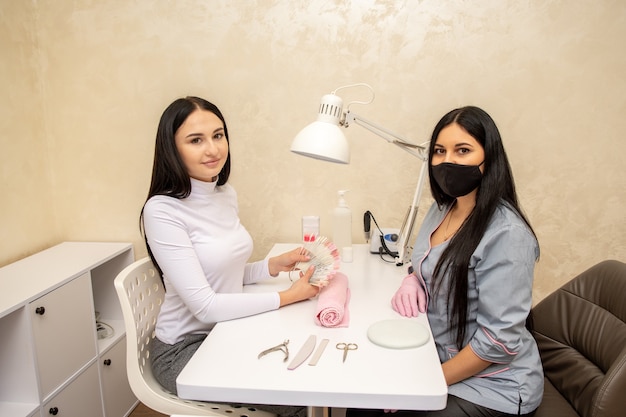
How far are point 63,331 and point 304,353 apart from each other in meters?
1.12

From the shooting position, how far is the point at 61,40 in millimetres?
2041

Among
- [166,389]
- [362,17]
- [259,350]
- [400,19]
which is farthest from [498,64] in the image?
[166,389]

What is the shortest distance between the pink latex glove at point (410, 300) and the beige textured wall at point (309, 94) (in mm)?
775

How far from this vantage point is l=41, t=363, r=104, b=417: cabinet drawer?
1.63 metres

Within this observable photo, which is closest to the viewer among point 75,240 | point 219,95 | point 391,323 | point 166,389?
point 391,323

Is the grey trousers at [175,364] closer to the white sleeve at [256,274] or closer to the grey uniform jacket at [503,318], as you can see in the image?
the white sleeve at [256,274]

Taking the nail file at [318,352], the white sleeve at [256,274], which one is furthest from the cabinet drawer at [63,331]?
the nail file at [318,352]

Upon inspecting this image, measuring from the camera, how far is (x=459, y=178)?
4.09 feet

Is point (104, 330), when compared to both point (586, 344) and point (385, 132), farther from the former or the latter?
point (586, 344)

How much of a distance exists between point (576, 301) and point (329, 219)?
1.05 meters

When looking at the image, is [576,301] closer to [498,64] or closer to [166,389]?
[498,64]

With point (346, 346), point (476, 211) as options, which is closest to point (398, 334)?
point (346, 346)

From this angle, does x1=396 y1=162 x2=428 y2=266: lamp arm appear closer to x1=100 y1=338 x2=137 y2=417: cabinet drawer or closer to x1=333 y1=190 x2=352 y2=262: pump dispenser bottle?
x1=333 y1=190 x2=352 y2=262: pump dispenser bottle

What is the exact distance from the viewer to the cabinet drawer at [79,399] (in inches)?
64.3
